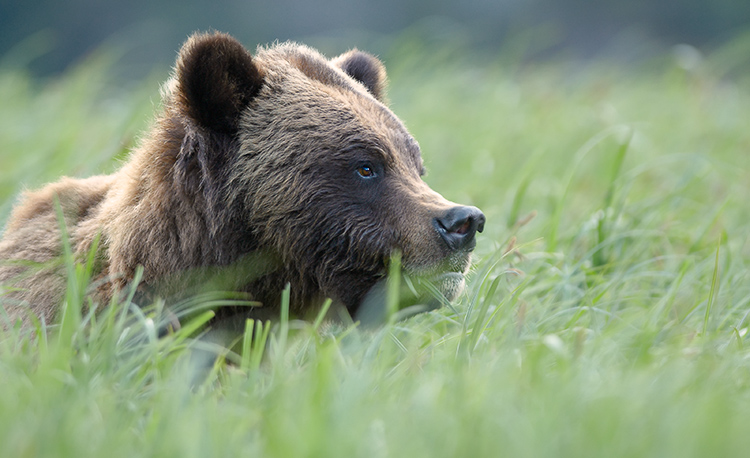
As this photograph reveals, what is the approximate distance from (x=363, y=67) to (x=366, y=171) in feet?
3.12

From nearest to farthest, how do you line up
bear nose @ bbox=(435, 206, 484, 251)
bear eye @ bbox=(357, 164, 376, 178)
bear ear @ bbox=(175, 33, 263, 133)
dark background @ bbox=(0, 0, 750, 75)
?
bear nose @ bbox=(435, 206, 484, 251) → bear ear @ bbox=(175, 33, 263, 133) → bear eye @ bbox=(357, 164, 376, 178) → dark background @ bbox=(0, 0, 750, 75)

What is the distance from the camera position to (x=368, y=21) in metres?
16.0

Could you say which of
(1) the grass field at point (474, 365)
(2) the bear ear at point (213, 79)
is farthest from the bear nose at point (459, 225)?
(2) the bear ear at point (213, 79)

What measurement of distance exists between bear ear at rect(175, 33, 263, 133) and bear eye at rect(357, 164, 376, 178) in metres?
0.54

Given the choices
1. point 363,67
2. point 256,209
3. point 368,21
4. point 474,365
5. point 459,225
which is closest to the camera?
point 474,365

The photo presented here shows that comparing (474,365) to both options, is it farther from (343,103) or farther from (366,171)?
(343,103)

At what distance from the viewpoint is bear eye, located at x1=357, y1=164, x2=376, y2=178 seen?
9.41 ft

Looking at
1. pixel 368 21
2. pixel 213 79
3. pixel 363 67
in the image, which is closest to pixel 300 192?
pixel 213 79

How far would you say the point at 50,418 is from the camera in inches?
71.7

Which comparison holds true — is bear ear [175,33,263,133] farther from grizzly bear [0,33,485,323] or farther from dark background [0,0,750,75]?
dark background [0,0,750,75]

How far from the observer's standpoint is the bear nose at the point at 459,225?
265cm

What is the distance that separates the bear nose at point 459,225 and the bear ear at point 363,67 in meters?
1.18

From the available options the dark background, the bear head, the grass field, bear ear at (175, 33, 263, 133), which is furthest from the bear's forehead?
the dark background

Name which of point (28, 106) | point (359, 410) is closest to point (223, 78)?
point (359, 410)
